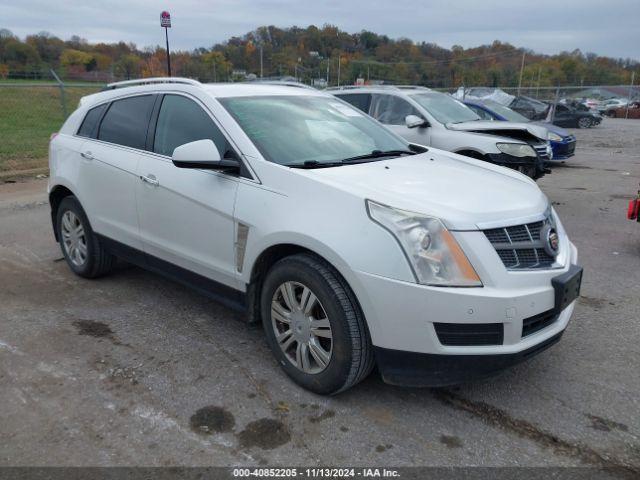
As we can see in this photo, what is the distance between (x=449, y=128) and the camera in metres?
8.35

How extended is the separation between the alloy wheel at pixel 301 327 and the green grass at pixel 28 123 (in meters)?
10.3

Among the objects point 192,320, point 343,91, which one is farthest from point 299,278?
point 343,91

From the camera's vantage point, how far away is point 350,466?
103 inches

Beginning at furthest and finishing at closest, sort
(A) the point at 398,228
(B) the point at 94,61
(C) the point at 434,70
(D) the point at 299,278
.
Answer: (C) the point at 434,70
(B) the point at 94,61
(D) the point at 299,278
(A) the point at 398,228

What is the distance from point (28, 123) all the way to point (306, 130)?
19387 millimetres

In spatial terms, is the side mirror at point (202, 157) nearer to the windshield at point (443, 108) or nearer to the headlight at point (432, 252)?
the headlight at point (432, 252)

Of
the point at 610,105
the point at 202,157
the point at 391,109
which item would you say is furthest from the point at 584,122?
the point at 202,157

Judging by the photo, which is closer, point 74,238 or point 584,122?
point 74,238

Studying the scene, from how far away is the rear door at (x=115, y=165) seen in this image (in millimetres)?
4297

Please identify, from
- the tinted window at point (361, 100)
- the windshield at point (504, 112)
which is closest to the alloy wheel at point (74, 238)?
the tinted window at point (361, 100)

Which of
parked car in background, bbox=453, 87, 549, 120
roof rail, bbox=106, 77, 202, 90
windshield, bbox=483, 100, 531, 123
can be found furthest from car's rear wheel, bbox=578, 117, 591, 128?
roof rail, bbox=106, 77, 202, 90

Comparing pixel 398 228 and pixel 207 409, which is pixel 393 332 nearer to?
pixel 398 228

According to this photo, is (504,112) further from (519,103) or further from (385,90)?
(519,103)

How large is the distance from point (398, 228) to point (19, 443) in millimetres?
2164
